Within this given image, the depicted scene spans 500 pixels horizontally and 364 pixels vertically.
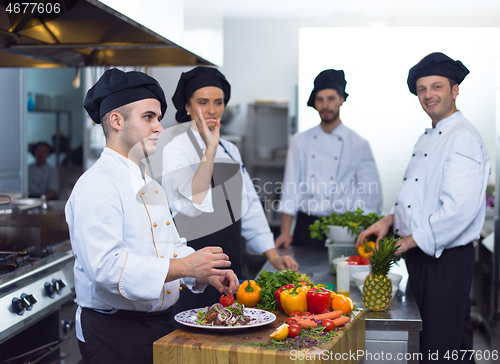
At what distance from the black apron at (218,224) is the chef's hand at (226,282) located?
1.45 ft

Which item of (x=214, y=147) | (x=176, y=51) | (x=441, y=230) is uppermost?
(x=176, y=51)

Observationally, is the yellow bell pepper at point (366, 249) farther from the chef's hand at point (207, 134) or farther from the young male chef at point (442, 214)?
the chef's hand at point (207, 134)

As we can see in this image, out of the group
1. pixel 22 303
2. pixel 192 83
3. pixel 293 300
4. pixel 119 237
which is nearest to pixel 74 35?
pixel 192 83

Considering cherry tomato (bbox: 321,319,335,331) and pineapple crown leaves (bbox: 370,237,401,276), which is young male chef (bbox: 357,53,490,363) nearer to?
pineapple crown leaves (bbox: 370,237,401,276)

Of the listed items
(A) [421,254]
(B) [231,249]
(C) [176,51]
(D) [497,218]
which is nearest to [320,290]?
(B) [231,249]

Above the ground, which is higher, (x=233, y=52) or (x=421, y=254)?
(x=233, y=52)

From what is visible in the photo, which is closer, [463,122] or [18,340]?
[18,340]

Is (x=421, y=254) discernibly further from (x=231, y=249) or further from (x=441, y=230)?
(x=231, y=249)

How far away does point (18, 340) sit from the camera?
1801 millimetres

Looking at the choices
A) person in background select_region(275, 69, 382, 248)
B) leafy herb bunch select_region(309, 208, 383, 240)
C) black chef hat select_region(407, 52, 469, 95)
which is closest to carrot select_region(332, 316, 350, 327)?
leafy herb bunch select_region(309, 208, 383, 240)

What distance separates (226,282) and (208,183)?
1.59 ft

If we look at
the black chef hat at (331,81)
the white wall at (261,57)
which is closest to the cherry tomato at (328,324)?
the black chef hat at (331,81)

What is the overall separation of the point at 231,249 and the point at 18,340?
0.85 metres

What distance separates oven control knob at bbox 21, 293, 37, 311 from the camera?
1771 mm
